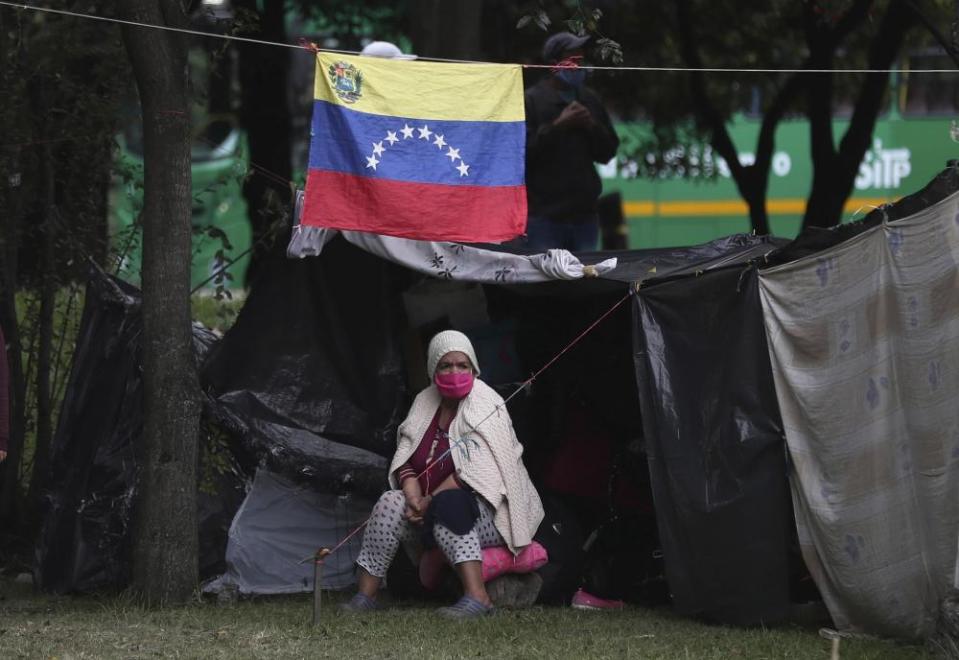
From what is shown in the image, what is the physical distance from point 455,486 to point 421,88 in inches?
70.1

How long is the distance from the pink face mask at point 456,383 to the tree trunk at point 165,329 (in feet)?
3.72

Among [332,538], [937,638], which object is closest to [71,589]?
[332,538]

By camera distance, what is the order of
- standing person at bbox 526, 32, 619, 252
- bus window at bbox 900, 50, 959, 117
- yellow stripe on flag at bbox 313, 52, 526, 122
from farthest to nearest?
bus window at bbox 900, 50, 959, 117
standing person at bbox 526, 32, 619, 252
yellow stripe on flag at bbox 313, 52, 526, 122

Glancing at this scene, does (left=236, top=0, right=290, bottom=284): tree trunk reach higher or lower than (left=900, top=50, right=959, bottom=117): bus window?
lower

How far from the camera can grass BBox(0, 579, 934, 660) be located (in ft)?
19.1

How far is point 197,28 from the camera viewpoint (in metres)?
8.02

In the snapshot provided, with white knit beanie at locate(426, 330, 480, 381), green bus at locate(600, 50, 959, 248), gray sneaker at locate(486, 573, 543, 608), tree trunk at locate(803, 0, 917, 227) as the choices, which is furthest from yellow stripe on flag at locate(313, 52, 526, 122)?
green bus at locate(600, 50, 959, 248)

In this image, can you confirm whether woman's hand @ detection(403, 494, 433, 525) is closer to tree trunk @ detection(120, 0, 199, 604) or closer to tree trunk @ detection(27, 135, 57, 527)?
tree trunk @ detection(120, 0, 199, 604)

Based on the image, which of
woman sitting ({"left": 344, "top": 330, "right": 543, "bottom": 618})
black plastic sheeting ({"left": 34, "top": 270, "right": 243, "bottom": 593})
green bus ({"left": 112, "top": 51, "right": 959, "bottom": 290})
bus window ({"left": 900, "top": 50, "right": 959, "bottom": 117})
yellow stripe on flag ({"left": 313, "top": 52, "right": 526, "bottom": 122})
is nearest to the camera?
yellow stripe on flag ({"left": 313, "top": 52, "right": 526, "bottom": 122})

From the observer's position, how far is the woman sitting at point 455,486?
22.0ft

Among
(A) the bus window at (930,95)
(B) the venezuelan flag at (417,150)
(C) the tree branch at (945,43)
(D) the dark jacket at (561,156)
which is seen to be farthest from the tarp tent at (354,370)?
A: (A) the bus window at (930,95)

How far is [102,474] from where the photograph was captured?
734cm

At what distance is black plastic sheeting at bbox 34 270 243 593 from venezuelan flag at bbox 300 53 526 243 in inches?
57.4

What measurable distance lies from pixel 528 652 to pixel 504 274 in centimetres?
194
